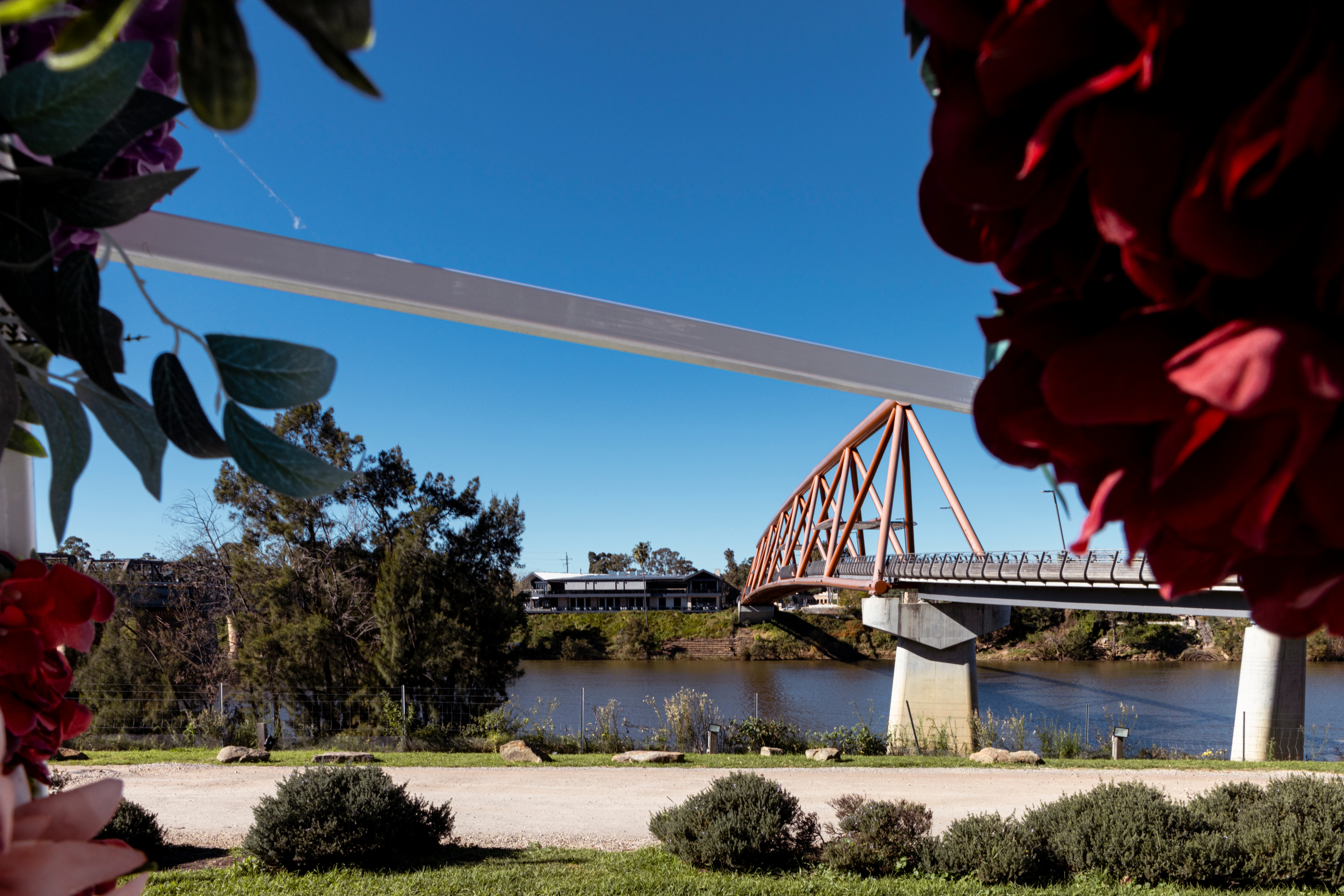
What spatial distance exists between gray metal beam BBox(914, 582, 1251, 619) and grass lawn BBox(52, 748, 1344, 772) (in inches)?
83.9

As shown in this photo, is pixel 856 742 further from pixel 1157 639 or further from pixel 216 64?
pixel 1157 639

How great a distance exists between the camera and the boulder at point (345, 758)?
34.0 feet

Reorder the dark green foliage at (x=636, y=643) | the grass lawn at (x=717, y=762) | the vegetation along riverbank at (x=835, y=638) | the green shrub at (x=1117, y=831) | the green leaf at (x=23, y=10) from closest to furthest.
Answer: the green leaf at (x=23, y=10), the green shrub at (x=1117, y=831), the grass lawn at (x=717, y=762), the vegetation along riverbank at (x=835, y=638), the dark green foliage at (x=636, y=643)

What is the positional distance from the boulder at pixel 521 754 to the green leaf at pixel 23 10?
1182cm

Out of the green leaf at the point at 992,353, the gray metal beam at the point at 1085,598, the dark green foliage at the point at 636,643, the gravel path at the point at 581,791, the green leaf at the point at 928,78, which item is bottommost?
the dark green foliage at the point at 636,643

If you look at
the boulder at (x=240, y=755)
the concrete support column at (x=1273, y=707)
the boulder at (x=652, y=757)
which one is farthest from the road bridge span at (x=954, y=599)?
the boulder at (x=240, y=755)

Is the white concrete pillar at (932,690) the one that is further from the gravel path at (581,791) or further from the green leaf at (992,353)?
the green leaf at (992,353)

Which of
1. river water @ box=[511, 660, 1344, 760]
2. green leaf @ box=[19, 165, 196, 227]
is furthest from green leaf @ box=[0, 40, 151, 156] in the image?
river water @ box=[511, 660, 1344, 760]

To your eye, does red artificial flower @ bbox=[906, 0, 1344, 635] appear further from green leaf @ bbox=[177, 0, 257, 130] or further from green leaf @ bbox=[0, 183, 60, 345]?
green leaf @ bbox=[0, 183, 60, 345]

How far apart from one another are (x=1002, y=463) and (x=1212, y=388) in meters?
0.10

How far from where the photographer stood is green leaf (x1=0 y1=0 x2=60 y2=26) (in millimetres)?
142

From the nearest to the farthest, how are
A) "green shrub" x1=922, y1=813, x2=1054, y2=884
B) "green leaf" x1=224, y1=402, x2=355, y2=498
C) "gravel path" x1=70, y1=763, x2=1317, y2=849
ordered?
"green leaf" x1=224, y1=402, x2=355, y2=498 < "green shrub" x1=922, y1=813, x2=1054, y2=884 < "gravel path" x1=70, y1=763, x2=1317, y2=849

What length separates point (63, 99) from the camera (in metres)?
0.26

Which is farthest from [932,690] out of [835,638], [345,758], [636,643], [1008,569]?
[636,643]
